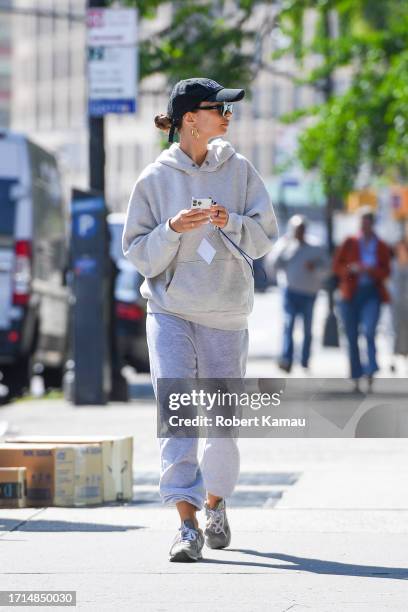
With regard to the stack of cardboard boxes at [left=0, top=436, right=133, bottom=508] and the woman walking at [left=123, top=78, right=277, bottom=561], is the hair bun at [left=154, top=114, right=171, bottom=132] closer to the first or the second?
the woman walking at [left=123, top=78, right=277, bottom=561]

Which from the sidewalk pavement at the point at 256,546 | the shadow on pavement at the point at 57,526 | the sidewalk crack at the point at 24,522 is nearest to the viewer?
the sidewalk pavement at the point at 256,546

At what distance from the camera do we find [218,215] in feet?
22.9

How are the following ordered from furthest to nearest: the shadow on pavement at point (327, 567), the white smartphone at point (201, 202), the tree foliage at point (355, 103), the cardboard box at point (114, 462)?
the tree foliage at point (355, 103) < the cardboard box at point (114, 462) < the white smartphone at point (201, 202) < the shadow on pavement at point (327, 567)

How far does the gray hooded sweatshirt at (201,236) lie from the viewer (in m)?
7.18

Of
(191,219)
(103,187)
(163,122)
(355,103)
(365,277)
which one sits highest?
(355,103)

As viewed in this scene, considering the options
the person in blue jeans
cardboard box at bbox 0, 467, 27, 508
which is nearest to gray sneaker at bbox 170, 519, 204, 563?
cardboard box at bbox 0, 467, 27, 508

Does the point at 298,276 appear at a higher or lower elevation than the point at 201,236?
lower

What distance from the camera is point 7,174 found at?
17812 mm

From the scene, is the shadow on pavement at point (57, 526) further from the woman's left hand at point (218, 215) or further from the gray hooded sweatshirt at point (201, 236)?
the woman's left hand at point (218, 215)

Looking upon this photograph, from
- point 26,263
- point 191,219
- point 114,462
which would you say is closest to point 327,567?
point 191,219

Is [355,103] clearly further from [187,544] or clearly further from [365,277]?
[187,544]

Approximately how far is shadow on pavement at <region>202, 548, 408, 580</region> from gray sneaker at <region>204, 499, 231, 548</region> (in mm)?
210
